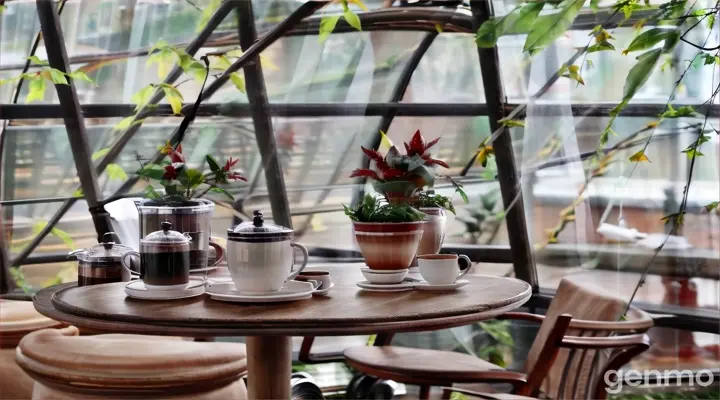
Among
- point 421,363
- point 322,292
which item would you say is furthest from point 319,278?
point 421,363

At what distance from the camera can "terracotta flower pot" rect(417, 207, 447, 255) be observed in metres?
2.27

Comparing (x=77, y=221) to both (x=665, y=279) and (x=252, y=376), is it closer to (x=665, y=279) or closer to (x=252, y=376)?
(x=252, y=376)

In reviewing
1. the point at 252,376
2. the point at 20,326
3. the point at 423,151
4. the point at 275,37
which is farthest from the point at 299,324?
the point at 275,37

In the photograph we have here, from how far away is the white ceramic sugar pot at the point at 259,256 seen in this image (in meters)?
1.75

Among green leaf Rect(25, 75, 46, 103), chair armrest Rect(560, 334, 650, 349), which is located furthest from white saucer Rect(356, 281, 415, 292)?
green leaf Rect(25, 75, 46, 103)

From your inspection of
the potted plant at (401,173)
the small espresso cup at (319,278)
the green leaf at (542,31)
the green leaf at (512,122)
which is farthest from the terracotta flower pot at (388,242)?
the green leaf at (512,122)

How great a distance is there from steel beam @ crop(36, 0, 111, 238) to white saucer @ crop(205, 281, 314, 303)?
2170 millimetres

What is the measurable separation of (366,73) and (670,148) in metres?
1.40

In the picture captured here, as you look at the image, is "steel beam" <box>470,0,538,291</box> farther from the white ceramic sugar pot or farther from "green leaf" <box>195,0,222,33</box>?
the white ceramic sugar pot

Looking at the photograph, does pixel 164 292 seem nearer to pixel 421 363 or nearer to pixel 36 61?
pixel 421 363

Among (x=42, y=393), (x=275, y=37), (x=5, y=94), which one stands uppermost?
(x=275, y=37)

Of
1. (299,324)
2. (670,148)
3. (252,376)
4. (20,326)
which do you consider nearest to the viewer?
(299,324)

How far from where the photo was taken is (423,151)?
7.38 ft

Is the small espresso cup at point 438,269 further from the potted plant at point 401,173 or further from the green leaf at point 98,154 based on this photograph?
the green leaf at point 98,154
